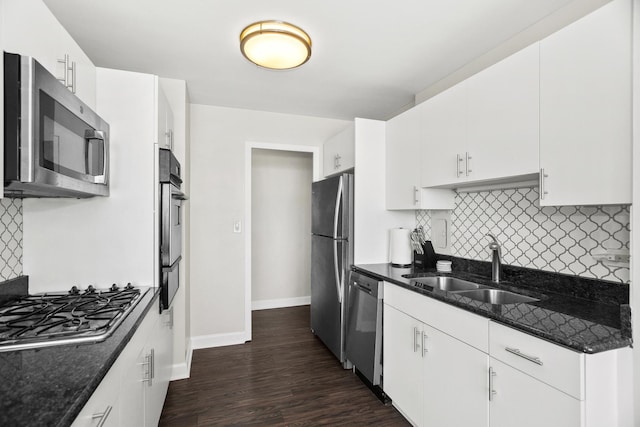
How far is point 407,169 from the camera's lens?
263 cm

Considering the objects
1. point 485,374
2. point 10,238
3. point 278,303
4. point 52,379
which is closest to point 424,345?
point 485,374

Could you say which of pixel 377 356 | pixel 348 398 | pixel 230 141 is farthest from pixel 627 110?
pixel 230 141

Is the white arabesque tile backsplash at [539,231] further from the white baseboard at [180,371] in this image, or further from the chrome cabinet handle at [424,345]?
the white baseboard at [180,371]

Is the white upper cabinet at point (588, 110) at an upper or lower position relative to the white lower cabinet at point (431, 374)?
upper

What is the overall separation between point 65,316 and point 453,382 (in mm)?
1836

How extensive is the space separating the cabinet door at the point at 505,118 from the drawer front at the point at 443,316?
0.78m

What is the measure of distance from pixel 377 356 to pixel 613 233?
1.58 metres

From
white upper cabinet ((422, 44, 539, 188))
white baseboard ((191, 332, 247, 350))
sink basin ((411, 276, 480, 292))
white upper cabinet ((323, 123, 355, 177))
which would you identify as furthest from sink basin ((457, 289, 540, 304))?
white baseboard ((191, 332, 247, 350))

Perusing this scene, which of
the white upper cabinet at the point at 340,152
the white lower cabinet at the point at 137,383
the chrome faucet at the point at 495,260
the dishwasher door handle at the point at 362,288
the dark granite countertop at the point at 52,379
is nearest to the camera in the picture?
the dark granite countertop at the point at 52,379

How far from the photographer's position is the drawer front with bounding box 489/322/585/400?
43.6 inches

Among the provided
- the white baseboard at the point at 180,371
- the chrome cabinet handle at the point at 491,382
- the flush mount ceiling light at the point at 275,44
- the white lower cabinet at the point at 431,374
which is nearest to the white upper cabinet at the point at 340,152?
the flush mount ceiling light at the point at 275,44

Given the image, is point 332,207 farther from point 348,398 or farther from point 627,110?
point 627,110

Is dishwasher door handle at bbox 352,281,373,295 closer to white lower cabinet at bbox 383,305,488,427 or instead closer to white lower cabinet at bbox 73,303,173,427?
white lower cabinet at bbox 383,305,488,427

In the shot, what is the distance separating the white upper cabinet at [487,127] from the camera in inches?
64.4
